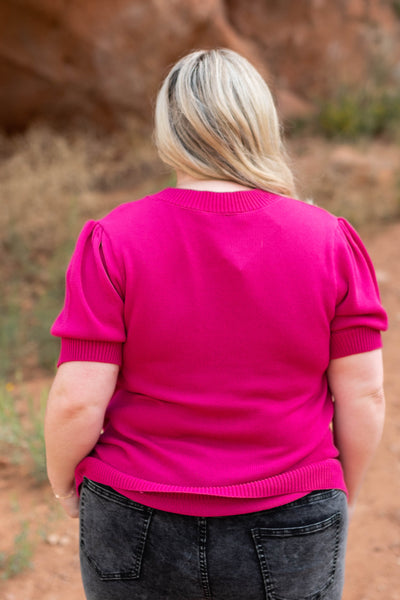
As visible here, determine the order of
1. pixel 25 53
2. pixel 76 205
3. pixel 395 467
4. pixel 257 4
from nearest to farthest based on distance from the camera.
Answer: pixel 395 467
pixel 76 205
pixel 25 53
pixel 257 4

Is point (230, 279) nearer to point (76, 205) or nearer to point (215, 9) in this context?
point (76, 205)

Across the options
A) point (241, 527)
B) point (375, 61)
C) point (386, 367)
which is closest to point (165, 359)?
point (241, 527)

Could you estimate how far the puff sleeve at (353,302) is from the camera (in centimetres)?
134

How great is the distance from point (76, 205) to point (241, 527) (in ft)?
15.5

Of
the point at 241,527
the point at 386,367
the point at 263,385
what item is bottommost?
the point at 386,367

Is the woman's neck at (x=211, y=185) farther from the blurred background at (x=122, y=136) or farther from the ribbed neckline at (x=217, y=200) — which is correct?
the blurred background at (x=122, y=136)

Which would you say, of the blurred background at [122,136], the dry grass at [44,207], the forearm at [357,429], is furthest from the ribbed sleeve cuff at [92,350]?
the dry grass at [44,207]

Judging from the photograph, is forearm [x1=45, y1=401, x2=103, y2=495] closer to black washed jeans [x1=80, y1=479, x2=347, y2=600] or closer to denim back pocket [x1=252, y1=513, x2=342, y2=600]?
black washed jeans [x1=80, y1=479, x2=347, y2=600]

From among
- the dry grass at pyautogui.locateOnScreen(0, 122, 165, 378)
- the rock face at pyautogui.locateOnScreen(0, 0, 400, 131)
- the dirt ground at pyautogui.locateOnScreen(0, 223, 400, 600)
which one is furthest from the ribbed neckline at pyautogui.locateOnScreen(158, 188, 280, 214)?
the rock face at pyautogui.locateOnScreen(0, 0, 400, 131)

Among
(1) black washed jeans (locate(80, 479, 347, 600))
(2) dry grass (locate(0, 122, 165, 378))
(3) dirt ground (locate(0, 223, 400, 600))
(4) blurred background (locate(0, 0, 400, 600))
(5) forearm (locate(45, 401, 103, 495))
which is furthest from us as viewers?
(2) dry grass (locate(0, 122, 165, 378))

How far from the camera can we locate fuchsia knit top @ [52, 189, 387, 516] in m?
1.28

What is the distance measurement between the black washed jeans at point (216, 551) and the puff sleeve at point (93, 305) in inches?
11.1

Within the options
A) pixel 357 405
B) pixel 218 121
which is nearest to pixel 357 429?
pixel 357 405

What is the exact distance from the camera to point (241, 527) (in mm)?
1281
